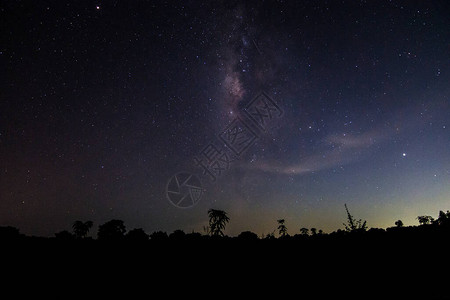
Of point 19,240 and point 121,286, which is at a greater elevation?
point 19,240

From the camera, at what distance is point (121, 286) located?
563cm

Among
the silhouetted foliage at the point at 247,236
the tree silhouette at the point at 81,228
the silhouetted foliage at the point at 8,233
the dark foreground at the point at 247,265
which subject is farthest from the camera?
the tree silhouette at the point at 81,228

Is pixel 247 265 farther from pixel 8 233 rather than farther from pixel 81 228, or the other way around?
pixel 81 228

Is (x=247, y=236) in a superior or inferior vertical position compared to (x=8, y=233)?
inferior

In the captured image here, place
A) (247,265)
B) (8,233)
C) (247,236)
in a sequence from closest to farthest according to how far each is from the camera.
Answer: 1. (247,265)
2. (8,233)
3. (247,236)

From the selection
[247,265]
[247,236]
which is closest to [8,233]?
[247,265]

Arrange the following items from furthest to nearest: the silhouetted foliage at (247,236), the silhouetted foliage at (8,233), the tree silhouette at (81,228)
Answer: the tree silhouette at (81,228), the silhouetted foliage at (247,236), the silhouetted foliage at (8,233)

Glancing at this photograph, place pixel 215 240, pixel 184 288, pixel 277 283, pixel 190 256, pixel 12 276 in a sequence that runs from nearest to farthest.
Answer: pixel 12 276, pixel 184 288, pixel 277 283, pixel 190 256, pixel 215 240

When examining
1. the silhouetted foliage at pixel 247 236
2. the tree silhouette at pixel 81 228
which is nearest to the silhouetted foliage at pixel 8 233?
the silhouetted foliage at pixel 247 236

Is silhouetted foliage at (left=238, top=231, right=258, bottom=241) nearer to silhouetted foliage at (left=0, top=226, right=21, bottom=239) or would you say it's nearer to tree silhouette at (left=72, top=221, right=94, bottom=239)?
silhouetted foliage at (left=0, top=226, right=21, bottom=239)

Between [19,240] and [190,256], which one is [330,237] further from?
[19,240]

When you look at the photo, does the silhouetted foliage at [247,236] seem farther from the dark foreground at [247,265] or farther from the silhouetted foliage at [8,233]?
the silhouetted foliage at [8,233]

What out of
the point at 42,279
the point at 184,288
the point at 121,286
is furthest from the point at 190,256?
the point at 42,279

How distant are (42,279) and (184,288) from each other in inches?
138
